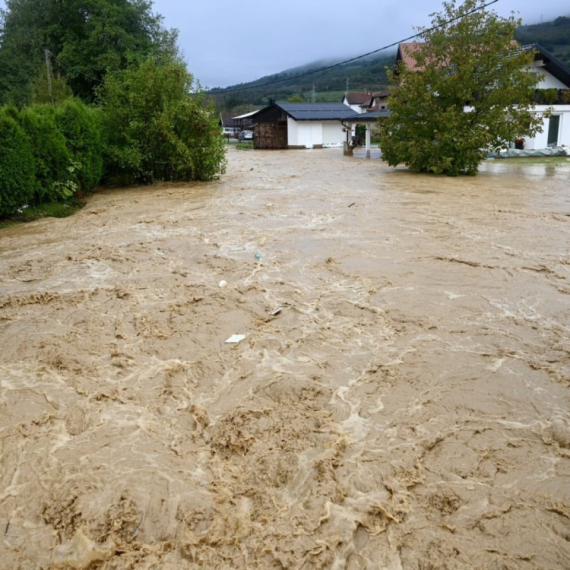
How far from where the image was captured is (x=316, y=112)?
137 ft

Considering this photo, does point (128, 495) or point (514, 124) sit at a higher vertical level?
point (514, 124)

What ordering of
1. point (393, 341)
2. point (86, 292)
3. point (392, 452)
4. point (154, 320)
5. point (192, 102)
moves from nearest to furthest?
point (392, 452)
point (393, 341)
point (154, 320)
point (86, 292)
point (192, 102)

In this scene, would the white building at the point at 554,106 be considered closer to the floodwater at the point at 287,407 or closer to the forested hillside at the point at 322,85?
the floodwater at the point at 287,407

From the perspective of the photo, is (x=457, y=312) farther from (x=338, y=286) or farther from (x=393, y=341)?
(x=338, y=286)

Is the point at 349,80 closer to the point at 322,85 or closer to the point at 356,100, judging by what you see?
the point at 322,85

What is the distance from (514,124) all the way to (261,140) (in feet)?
88.2

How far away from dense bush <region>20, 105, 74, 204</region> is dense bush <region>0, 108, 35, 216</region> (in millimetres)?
359

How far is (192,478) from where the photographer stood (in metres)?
3.07

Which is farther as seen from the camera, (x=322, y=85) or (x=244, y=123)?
(x=322, y=85)

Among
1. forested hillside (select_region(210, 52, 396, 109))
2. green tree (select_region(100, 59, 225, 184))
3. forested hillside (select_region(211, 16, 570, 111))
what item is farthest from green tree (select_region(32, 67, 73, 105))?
forested hillside (select_region(210, 52, 396, 109))

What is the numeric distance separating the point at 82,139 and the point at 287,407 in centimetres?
1184

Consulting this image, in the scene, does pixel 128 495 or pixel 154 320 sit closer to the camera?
pixel 128 495

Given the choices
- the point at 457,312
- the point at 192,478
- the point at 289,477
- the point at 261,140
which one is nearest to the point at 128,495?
the point at 192,478

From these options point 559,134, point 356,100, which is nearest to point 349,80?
point 356,100
